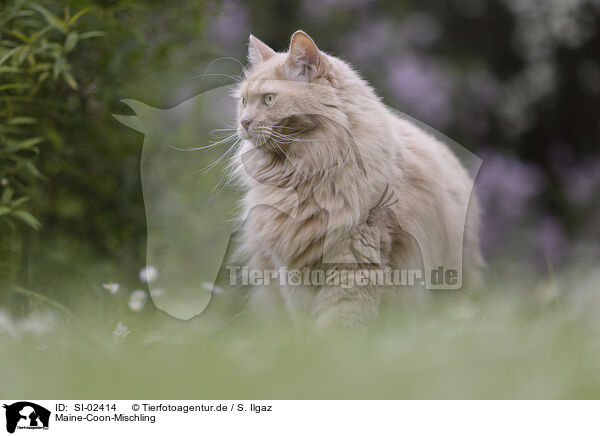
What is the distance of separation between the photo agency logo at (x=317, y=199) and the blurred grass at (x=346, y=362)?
251mm

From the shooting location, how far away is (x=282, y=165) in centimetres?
231

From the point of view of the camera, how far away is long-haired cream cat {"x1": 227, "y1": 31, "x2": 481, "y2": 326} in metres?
2.16

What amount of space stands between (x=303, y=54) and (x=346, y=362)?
1025 mm

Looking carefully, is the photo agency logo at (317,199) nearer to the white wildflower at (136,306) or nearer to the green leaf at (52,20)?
the white wildflower at (136,306)

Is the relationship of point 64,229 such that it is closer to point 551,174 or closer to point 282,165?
point 282,165

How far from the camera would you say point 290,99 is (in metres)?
2.14

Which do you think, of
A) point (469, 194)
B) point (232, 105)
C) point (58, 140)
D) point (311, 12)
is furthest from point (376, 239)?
point (311, 12)

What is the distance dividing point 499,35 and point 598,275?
105 inches

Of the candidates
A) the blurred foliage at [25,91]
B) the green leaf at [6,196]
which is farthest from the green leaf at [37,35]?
the green leaf at [6,196]

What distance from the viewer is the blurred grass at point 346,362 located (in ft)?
5.00

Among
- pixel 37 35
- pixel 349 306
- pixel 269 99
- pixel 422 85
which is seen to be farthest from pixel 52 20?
pixel 422 85
